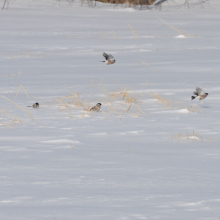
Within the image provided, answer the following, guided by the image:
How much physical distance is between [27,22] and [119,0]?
7555 mm

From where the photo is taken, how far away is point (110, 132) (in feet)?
15.0

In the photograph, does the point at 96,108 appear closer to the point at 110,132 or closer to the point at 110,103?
the point at 110,103

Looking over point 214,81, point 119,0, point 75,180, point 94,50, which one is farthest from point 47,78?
point 119,0

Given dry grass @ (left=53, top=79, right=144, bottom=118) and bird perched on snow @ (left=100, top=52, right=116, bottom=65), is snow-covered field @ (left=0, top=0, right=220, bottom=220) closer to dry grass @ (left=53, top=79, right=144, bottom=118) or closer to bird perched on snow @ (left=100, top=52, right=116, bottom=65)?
dry grass @ (left=53, top=79, right=144, bottom=118)

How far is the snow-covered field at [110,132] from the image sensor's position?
2693 mm

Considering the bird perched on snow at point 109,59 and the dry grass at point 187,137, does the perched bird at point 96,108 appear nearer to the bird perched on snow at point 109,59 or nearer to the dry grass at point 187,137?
the dry grass at point 187,137

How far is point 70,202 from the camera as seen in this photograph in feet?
8.79

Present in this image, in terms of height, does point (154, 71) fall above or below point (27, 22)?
above

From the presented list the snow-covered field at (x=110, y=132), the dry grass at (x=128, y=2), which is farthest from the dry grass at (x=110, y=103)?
the dry grass at (x=128, y=2)

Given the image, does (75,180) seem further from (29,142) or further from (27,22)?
(27,22)

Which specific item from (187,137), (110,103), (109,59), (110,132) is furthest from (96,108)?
(109,59)

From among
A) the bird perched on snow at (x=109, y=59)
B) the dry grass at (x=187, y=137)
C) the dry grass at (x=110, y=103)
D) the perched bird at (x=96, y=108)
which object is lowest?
the bird perched on snow at (x=109, y=59)

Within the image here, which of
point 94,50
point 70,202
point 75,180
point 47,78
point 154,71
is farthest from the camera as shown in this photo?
point 94,50

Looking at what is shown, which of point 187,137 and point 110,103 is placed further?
point 110,103
